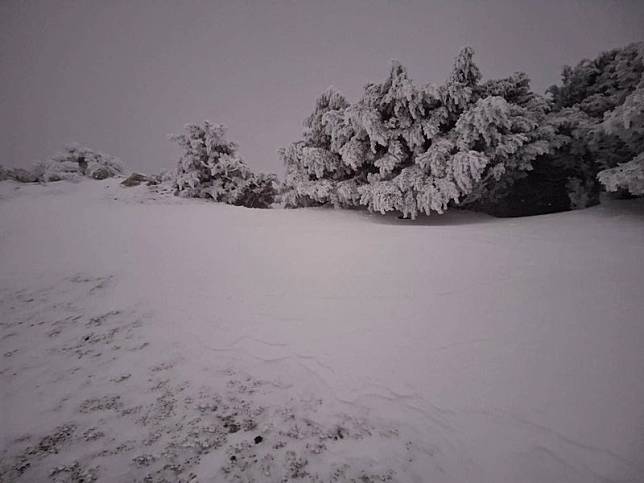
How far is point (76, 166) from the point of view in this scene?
12.0 m

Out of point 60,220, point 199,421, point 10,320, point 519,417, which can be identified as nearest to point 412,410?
point 519,417

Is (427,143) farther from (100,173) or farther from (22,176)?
(22,176)

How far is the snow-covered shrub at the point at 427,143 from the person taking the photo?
5.55 m

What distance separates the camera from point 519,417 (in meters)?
1.78

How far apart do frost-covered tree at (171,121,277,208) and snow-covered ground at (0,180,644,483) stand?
4335 millimetres

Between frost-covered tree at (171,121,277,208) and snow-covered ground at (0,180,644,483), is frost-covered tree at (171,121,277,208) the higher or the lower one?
the higher one

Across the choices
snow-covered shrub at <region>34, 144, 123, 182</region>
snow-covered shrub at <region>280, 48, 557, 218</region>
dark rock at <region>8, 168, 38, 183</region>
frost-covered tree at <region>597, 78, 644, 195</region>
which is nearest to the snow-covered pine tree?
frost-covered tree at <region>597, 78, 644, 195</region>

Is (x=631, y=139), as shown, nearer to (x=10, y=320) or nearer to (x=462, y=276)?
(x=462, y=276)

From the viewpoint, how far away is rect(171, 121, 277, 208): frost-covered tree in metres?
8.30

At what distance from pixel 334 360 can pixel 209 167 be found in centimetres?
770

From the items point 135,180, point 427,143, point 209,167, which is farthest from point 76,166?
point 427,143

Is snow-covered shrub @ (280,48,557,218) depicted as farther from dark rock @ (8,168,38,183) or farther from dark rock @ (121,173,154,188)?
dark rock @ (8,168,38,183)

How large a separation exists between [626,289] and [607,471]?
2110 mm

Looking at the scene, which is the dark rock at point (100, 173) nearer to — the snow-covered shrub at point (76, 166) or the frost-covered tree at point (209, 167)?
the snow-covered shrub at point (76, 166)
